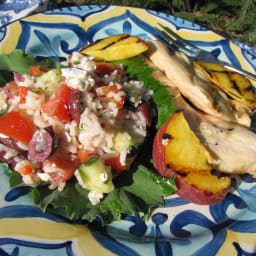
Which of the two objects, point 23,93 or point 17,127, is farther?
point 23,93

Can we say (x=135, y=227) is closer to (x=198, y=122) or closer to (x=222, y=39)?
(x=198, y=122)

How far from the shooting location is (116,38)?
2.79 m

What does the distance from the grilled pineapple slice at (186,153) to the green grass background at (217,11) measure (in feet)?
10.4

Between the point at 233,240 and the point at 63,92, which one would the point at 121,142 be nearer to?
the point at 63,92

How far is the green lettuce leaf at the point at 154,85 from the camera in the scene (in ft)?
8.11

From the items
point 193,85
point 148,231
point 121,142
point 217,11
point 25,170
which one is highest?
point 217,11

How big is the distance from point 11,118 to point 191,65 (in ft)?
6.25

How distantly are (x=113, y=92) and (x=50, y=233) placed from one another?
1.22m

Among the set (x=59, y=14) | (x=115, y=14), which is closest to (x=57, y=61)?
(x=59, y=14)

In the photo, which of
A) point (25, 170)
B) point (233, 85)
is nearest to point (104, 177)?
point (25, 170)

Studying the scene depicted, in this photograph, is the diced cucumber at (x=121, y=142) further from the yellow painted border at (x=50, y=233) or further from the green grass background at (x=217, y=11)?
the green grass background at (x=217, y=11)

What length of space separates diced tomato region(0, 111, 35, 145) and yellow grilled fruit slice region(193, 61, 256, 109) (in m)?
1.80

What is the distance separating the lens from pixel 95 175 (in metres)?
1.92

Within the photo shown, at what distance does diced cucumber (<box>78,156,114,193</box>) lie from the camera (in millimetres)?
1896
